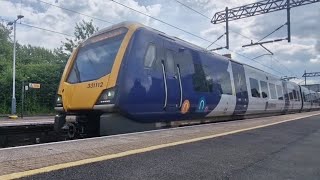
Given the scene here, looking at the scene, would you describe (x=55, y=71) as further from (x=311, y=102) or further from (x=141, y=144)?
(x=141, y=144)

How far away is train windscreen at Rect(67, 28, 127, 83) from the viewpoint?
927 cm

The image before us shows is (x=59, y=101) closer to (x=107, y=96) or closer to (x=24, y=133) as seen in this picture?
(x=24, y=133)

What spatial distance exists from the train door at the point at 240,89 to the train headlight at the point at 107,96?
7974 mm

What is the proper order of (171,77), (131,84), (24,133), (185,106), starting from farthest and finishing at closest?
(185,106)
(171,77)
(24,133)
(131,84)

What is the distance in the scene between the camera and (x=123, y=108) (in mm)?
8555

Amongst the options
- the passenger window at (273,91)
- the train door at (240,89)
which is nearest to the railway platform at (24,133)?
the train door at (240,89)

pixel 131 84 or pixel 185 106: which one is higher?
pixel 131 84

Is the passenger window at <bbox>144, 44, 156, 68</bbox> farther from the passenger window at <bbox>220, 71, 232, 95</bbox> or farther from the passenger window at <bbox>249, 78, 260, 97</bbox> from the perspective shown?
the passenger window at <bbox>249, 78, 260, 97</bbox>

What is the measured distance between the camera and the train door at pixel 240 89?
1578 centimetres

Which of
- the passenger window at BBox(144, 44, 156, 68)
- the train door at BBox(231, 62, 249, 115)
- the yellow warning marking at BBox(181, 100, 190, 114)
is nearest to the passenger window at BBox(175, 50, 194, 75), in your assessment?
the yellow warning marking at BBox(181, 100, 190, 114)

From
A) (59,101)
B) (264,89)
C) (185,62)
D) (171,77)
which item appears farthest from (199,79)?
(264,89)

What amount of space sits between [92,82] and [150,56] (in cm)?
156

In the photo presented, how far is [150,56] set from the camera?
31.4ft

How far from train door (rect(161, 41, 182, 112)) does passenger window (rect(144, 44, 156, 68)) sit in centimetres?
42
